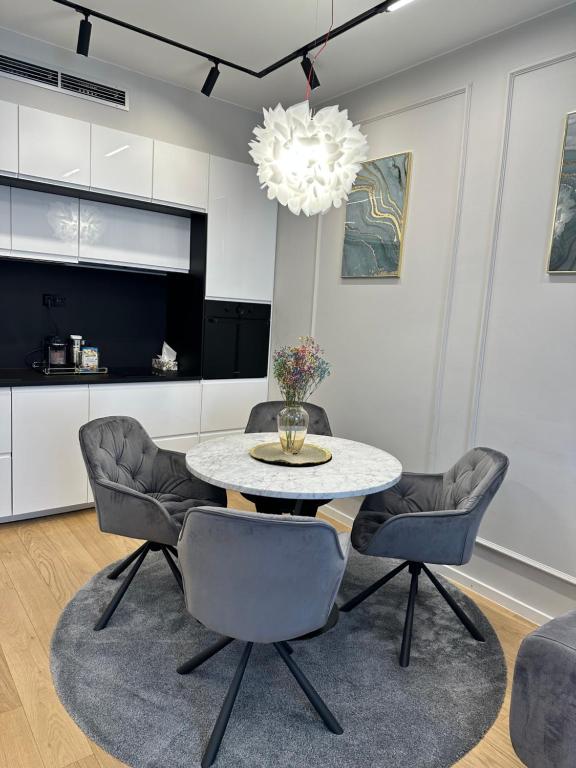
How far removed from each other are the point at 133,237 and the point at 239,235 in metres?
0.79

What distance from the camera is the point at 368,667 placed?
6.91ft

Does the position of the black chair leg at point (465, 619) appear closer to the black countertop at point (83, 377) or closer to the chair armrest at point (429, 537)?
the chair armrest at point (429, 537)

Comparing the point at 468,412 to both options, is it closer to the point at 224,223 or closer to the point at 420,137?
the point at 420,137

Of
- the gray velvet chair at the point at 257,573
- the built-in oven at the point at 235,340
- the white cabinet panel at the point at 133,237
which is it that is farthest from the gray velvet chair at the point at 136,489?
the white cabinet panel at the point at 133,237

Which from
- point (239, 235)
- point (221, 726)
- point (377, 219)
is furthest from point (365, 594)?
point (239, 235)

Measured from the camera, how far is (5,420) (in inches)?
119

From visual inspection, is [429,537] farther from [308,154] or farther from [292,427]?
[308,154]

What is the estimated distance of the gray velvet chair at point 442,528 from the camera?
2.07 metres

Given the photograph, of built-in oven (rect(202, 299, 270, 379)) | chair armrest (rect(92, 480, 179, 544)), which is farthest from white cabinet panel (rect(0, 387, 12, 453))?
built-in oven (rect(202, 299, 270, 379))

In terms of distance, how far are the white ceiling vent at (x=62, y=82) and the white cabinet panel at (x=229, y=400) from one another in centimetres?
199

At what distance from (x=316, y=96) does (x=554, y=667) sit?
3.70 metres

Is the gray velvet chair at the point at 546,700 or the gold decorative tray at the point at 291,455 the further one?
the gold decorative tray at the point at 291,455

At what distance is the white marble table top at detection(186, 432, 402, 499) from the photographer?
1.92m

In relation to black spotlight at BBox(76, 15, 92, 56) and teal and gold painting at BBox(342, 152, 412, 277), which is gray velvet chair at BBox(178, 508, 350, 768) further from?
black spotlight at BBox(76, 15, 92, 56)
